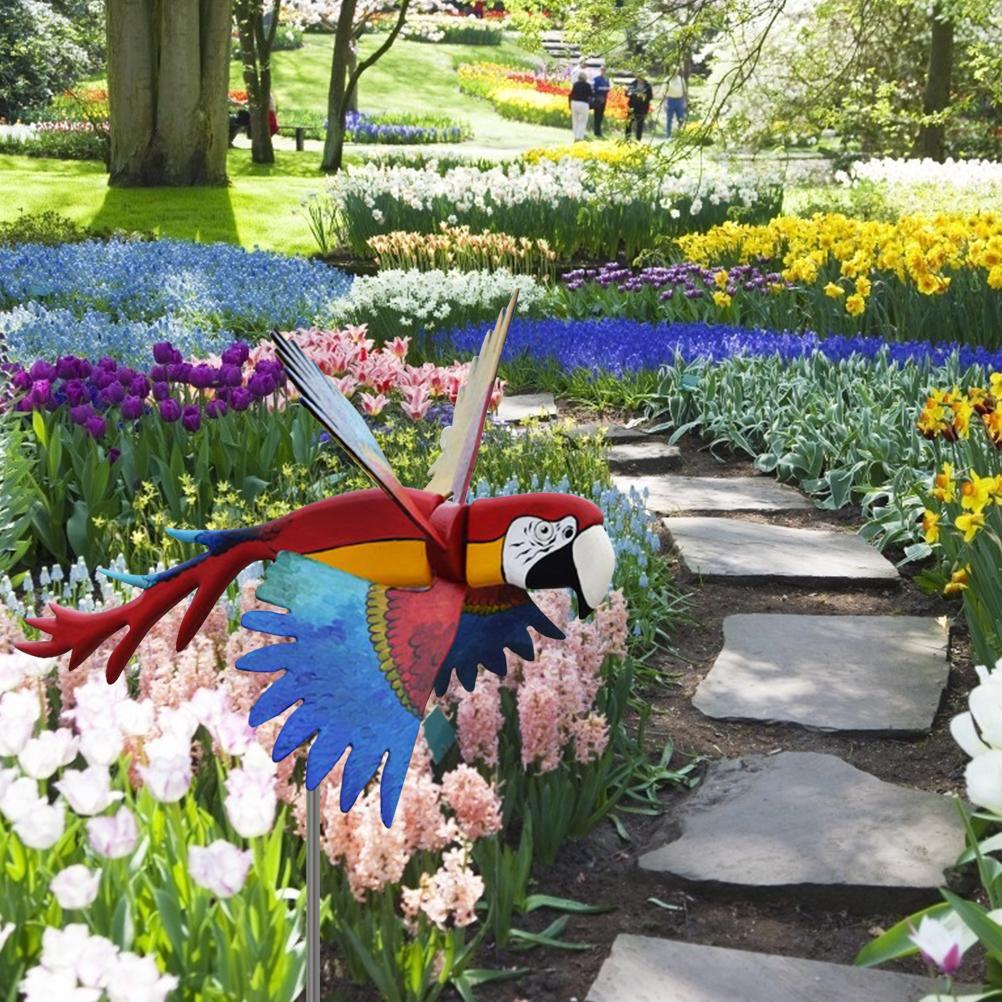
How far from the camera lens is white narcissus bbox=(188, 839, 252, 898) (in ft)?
4.93

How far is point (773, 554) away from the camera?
4.71m

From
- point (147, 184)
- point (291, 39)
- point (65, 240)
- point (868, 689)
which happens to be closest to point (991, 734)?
point (868, 689)

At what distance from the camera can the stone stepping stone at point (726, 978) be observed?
2.30 meters

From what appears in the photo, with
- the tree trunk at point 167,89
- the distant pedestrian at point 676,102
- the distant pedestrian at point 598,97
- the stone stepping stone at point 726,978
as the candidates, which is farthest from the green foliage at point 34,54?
the stone stepping stone at point 726,978


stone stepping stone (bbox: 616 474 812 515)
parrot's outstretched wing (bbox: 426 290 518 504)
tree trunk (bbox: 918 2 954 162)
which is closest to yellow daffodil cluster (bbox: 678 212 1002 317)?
stone stepping stone (bbox: 616 474 812 515)

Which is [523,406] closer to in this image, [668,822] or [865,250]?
[865,250]

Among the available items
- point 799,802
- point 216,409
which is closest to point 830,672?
point 799,802

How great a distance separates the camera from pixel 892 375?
606 centimetres

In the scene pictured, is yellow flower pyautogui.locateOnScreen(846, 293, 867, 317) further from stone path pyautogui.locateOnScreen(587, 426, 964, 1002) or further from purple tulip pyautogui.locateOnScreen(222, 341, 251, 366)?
purple tulip pyautogui.locateOnScreen(222, 341, 251, 366)

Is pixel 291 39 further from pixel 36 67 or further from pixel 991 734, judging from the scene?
pixel 991 734

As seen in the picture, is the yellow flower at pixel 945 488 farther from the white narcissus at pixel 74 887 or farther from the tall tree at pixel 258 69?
the tall tree at pixel 258 69

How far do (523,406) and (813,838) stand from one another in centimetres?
440

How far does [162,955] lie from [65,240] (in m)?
11.3

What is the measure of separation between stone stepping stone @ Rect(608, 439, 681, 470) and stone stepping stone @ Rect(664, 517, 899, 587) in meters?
0.83
